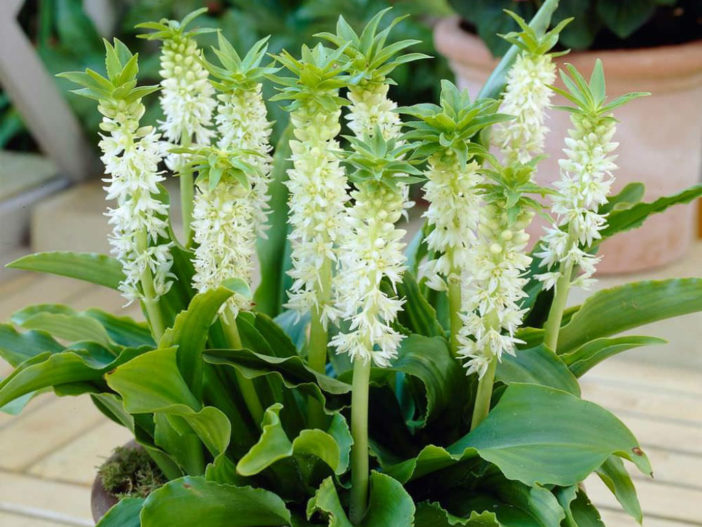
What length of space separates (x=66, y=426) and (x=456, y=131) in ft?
3.82

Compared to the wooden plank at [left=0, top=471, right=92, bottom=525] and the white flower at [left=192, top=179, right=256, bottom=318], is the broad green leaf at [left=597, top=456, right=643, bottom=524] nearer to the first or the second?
the white flower at [left=192, top=179, right=256, bottom=318]

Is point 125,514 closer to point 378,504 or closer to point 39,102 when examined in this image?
point 378,504

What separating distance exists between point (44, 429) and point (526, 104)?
1.14m

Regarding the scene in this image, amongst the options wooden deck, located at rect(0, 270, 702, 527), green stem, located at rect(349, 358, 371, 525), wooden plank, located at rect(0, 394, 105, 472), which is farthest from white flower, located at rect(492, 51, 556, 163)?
wooden plank, located at rect(0, 394, 105, 472)

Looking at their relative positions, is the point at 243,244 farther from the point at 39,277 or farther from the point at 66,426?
the point at 39,277

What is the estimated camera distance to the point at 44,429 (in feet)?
5.37

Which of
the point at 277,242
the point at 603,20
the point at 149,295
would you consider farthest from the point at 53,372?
the point at 603,20

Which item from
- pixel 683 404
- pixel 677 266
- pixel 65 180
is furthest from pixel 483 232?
pixel 65 180

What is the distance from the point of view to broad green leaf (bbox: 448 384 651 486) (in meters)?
0.71

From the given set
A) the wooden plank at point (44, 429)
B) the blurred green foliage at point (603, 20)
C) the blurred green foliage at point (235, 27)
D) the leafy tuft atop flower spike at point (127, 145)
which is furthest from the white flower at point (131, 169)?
the blurred green foliage at point (235, 27)

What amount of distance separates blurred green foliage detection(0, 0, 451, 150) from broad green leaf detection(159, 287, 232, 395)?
1.44m

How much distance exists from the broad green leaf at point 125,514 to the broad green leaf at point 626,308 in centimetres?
39

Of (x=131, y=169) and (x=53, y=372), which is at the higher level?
(x=131, y=169)

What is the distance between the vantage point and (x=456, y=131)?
67 centimetres
